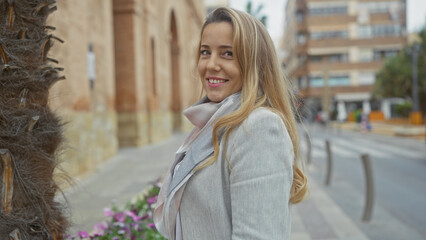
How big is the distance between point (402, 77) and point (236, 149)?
36054 millimetres

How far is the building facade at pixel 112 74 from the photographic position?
832 cm

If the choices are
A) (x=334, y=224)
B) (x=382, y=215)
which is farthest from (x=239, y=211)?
(x=382, y=215)

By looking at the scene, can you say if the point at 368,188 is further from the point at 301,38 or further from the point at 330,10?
the point at 301,38

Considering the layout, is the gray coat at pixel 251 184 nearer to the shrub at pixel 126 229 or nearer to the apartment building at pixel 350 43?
the shrub at pixel 126 229

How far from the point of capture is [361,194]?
8406 millimetres

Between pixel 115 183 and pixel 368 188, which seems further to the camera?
pixel 115 183

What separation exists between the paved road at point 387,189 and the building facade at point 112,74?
3.69 m

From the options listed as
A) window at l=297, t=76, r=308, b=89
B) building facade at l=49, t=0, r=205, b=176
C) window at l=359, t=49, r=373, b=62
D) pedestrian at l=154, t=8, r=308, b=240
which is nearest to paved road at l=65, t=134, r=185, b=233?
building facade at l=49, t=0, r=205, b=176

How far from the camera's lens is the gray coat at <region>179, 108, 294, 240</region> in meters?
1.32

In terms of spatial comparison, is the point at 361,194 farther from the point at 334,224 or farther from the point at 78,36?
the point at 78,36

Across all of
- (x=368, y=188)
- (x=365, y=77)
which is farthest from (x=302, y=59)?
(x=368, y=188)

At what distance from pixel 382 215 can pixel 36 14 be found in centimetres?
609

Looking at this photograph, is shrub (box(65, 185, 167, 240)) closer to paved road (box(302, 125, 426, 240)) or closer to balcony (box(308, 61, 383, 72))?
paved road (box(302, 125, 426, 240))

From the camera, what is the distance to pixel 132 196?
620 cm
